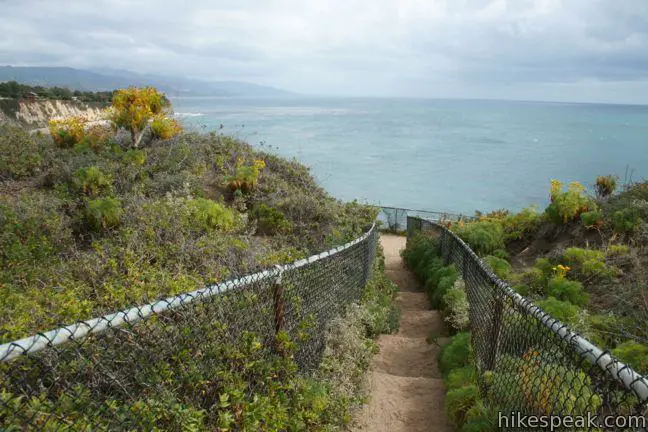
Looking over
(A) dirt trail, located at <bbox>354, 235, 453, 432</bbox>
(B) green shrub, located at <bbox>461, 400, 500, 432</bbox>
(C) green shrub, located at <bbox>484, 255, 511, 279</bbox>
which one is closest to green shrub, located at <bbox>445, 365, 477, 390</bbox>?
(A) dirt trail, located at <bbox>354, 235, 453, 432</bbox>

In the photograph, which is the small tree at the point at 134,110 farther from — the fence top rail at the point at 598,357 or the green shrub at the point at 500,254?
the fence top rail at the point at 598,357

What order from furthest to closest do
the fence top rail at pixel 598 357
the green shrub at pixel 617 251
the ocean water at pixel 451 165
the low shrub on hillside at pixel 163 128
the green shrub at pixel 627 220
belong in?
the ocean water at pixel 451 165
the low shrub on hillside at pixel 163 128
the green shrub at pixel 627 220
the green shrub at pixel 617 251
the fence top rail at pixel 598 357

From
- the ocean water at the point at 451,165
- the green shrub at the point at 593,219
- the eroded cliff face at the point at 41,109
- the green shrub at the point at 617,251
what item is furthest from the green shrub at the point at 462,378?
the eroded cliff face at the point at 41,109

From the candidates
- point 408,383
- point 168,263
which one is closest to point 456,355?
point 408,383

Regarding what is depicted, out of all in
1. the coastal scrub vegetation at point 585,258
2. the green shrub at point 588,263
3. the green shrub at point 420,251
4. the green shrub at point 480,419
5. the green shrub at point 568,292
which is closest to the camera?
the green shrub at point 480,419

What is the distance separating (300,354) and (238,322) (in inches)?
33.3

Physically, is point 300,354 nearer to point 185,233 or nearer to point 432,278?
point 185,233

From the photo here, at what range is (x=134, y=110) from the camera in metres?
11.8

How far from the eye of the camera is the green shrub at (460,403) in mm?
3814

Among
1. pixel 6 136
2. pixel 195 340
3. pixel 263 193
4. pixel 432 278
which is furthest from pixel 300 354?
pixel 6 136

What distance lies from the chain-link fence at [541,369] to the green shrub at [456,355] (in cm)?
14

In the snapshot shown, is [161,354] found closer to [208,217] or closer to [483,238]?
[208,217]

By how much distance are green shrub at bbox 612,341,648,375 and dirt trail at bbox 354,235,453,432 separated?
1683 mm

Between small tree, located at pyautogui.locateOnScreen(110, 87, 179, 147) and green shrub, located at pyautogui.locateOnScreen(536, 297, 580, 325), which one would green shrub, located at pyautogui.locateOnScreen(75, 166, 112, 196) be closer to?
small tree, located at pyautogui.locateOnScreen(110, 87, 179, 147)
